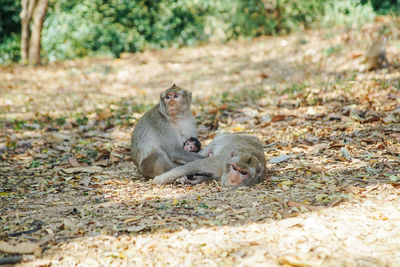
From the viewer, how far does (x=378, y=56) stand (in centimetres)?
932

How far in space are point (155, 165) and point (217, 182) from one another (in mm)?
901

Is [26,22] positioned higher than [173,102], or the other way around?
[26,22]

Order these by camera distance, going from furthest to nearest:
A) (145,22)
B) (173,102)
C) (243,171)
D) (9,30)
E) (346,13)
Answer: (9,30), (145,22), (346,13), (173,102), (243,171)

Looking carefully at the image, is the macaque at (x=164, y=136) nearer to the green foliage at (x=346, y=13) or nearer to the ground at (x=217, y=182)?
the ground at (x=217, y=182)

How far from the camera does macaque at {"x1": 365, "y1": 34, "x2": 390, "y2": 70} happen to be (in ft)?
30.6

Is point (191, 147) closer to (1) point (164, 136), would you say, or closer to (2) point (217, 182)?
(1) point (164, 136)

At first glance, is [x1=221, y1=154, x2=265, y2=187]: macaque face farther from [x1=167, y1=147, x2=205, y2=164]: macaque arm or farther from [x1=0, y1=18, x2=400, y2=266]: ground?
[x1=167, y1=147, x2=205, y2=164]: macaque arm

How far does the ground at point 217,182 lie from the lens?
11.5 ft

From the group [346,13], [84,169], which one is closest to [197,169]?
[84,169]

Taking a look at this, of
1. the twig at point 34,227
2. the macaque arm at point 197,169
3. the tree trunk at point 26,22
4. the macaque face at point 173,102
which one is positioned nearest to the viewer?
the twig at point 34,227

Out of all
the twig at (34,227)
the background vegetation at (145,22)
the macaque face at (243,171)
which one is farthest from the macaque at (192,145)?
the background vegetation at (145,22)

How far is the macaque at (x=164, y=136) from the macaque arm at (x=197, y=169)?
9.3 inches

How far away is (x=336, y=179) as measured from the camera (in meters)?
4.92

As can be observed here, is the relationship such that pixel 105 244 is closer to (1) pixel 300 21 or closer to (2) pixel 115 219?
(2) pixel 115 219
